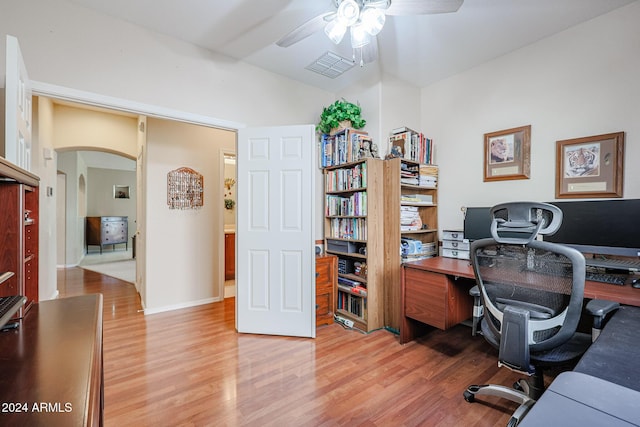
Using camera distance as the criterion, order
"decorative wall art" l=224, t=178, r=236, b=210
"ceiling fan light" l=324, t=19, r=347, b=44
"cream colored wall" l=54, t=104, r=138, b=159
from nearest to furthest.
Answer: "ceiling fan light" l=324, t=19, r=347, b=44 < "cream colored wall" l=54, t=104, r=138, b=159 < "decorative wall art" l=224, t=178, r=236, b=210

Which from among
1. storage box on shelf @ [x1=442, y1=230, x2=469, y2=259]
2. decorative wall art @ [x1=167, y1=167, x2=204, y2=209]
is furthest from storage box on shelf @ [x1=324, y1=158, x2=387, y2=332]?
decorative wall art @ [x1=167, y1=167, x2=204, y2=209]

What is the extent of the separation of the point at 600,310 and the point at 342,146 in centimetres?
241

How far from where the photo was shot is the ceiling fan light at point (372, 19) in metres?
1.69

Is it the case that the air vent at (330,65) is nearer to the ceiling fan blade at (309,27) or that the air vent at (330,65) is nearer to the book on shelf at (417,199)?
the ceiling fan blade at (309,27)

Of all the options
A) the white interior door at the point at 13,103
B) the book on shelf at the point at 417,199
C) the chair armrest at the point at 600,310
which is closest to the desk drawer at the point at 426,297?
the book on shelf at the point at 417,199

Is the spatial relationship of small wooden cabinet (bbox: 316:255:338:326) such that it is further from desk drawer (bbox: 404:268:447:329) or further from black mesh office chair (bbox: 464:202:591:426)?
black mesh office chair (bbox: 464:202:591:426)

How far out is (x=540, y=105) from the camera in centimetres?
246

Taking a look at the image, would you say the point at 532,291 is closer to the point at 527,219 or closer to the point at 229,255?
the point at 527,219

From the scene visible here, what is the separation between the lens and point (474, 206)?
9.35 ft

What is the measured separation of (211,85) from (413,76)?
6.88 ft

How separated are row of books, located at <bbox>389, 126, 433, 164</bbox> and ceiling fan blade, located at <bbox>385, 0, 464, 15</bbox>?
130 centimetres

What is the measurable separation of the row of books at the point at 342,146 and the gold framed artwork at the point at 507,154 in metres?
1.15

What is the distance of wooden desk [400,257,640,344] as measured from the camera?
7.52ft

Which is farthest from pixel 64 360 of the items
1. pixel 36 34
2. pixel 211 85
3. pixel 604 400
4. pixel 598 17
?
pixel 598 17
